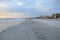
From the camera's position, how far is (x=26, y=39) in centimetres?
655

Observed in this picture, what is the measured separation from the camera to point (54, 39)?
20.4 ft

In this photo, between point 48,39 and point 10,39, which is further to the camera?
point 10,39

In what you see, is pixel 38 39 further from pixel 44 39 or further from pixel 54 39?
pixel 54 39

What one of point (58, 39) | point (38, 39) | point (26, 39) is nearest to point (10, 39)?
point (26, 39)

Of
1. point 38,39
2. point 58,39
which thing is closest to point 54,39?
point 58,39

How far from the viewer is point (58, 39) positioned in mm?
6141

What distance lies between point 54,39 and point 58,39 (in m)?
0.19

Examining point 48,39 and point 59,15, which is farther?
point 59,15

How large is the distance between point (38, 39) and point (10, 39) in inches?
58.6

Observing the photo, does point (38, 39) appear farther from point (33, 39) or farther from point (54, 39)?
point (54, 39)

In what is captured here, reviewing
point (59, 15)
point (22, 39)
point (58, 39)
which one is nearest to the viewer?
point (58, 39)

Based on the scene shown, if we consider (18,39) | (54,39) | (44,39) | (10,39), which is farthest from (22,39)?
(54,39)

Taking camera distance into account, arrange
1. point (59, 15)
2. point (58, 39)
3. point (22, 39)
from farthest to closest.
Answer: point (59, 15)
point (22, 39)
point (58, 39)

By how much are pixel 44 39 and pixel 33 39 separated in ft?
1.85
